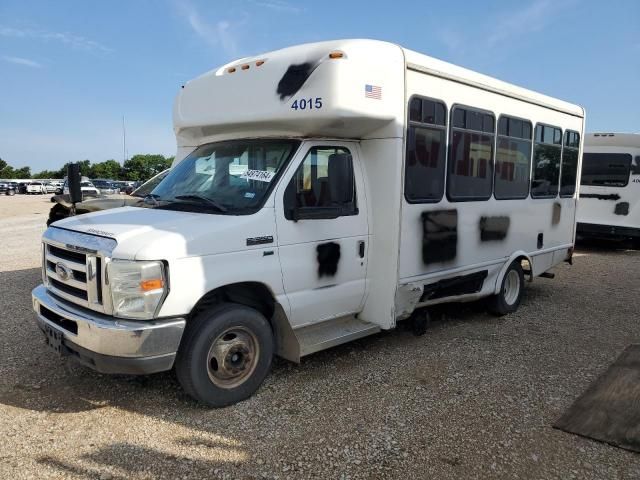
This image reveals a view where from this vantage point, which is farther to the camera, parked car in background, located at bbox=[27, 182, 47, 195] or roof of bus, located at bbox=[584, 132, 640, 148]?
parked car in background, located at bbox=[27, 182, 47, 195]

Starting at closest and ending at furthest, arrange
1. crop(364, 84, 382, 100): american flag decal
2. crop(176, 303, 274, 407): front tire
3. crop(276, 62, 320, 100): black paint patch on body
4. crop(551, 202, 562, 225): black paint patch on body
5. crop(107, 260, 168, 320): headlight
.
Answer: crop(107, 260, 168, 320): headlight
crop(176, 303, 274, 407): front tire
crop(276, 62, 320, 100): black paint patch on body
crop(364, 84, 382, 100): american flag decal
crop(551, 202, 562, 225): black paint patch on body

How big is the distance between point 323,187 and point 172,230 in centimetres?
140

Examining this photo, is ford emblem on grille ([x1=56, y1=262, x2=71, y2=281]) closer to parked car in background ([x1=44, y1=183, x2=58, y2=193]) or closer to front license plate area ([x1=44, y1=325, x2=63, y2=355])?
front license plate area ([x1=44, y1=325, x2=63, y2=355])

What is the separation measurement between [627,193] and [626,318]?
7.17 meters

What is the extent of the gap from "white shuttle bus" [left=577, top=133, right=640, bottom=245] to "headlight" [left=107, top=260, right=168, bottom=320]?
12451 mm

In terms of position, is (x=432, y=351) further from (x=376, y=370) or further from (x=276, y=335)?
(x=276, y=335)

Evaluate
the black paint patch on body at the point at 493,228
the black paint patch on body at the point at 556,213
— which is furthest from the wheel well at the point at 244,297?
the black paint patch on body at the point at 556,213

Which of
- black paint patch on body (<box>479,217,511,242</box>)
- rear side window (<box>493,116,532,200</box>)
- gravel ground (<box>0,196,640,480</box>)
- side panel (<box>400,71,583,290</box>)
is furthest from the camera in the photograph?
rear side window (<box>493,116,532,200</box>)

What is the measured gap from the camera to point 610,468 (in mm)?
3449

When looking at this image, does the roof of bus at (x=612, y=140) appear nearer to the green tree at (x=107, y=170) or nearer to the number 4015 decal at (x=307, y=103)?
the number 4015 decal at (x=307, y=103)

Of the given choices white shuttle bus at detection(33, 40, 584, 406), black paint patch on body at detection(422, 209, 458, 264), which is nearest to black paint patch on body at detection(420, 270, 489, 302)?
white shuttle bus at detection(33, 40, 584, 406)

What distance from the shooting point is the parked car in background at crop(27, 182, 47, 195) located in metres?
48.5

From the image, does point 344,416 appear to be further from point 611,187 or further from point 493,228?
point 611,187

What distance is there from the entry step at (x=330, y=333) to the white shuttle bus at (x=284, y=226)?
17 mm
